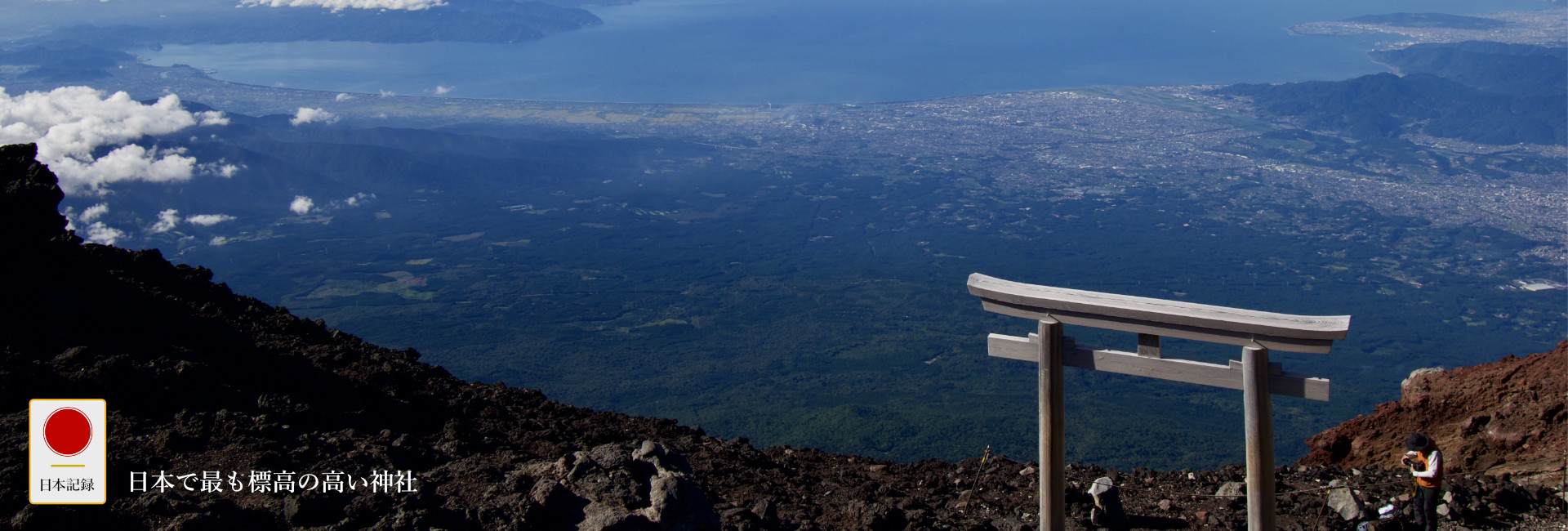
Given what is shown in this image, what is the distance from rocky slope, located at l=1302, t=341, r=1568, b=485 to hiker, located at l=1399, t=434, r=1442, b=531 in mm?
2084

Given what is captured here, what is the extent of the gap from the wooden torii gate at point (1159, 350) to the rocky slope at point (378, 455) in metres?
1.68

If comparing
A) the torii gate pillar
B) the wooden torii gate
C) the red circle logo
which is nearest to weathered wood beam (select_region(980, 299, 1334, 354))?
the wooden torii gate

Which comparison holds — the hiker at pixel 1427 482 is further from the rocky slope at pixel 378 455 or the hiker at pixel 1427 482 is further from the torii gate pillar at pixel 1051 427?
the torii gate pillar at pixel 1051 427

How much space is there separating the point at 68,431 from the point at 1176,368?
9.59 meters

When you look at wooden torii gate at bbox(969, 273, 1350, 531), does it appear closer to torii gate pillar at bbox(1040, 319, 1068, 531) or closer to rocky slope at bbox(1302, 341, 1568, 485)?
torii gate pillar at bbox(1040, 319, 1068, 531)

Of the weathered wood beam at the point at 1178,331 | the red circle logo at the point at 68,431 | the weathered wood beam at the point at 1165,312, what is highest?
the weathered wood beam at the point at 1165,312

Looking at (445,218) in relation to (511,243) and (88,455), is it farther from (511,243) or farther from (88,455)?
(88,455)

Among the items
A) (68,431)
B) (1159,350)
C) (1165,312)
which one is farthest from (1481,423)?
(68,431)

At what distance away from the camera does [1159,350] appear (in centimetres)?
731

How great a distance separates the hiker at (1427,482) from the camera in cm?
832

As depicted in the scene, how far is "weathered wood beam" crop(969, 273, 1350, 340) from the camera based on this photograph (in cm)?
651

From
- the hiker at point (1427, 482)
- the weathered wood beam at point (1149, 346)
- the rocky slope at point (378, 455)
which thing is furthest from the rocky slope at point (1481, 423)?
the weathered wood beam at point (1149, 346)

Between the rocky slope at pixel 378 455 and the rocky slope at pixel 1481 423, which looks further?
the rocky slope at pixel 1481 423

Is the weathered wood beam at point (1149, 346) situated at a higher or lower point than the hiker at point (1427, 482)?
higher
